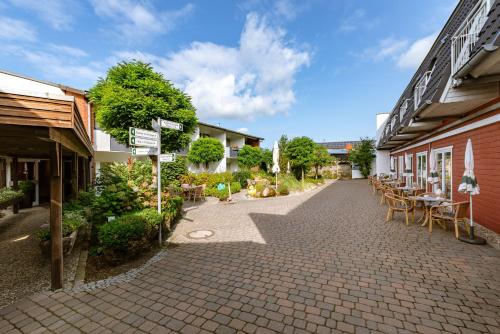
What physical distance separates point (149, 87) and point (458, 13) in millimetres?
9614

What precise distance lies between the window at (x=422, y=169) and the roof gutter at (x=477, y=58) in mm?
7301

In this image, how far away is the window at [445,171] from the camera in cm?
793

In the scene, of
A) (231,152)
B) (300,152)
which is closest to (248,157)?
(231,152)

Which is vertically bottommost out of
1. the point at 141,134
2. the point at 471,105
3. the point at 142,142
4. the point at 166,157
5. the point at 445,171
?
the point at 445,171

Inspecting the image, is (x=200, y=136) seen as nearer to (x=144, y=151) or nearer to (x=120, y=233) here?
(x=144, y=151)

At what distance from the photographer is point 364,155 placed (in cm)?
2573

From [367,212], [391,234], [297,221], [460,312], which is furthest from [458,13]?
[460,312]

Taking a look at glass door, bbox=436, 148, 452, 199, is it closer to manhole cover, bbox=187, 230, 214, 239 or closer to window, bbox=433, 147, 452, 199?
window, bbox=433, 147, 452, 199

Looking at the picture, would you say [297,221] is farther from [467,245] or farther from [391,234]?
[467,245]

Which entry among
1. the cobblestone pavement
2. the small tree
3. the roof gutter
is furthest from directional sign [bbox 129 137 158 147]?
the small tree

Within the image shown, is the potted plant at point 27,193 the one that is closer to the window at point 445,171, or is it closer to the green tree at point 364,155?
the window at point 445,171

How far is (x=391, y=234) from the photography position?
17.7 feet

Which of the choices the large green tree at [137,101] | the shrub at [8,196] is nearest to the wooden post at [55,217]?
the large green tree at [137,101]

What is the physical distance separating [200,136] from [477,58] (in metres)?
18.9
